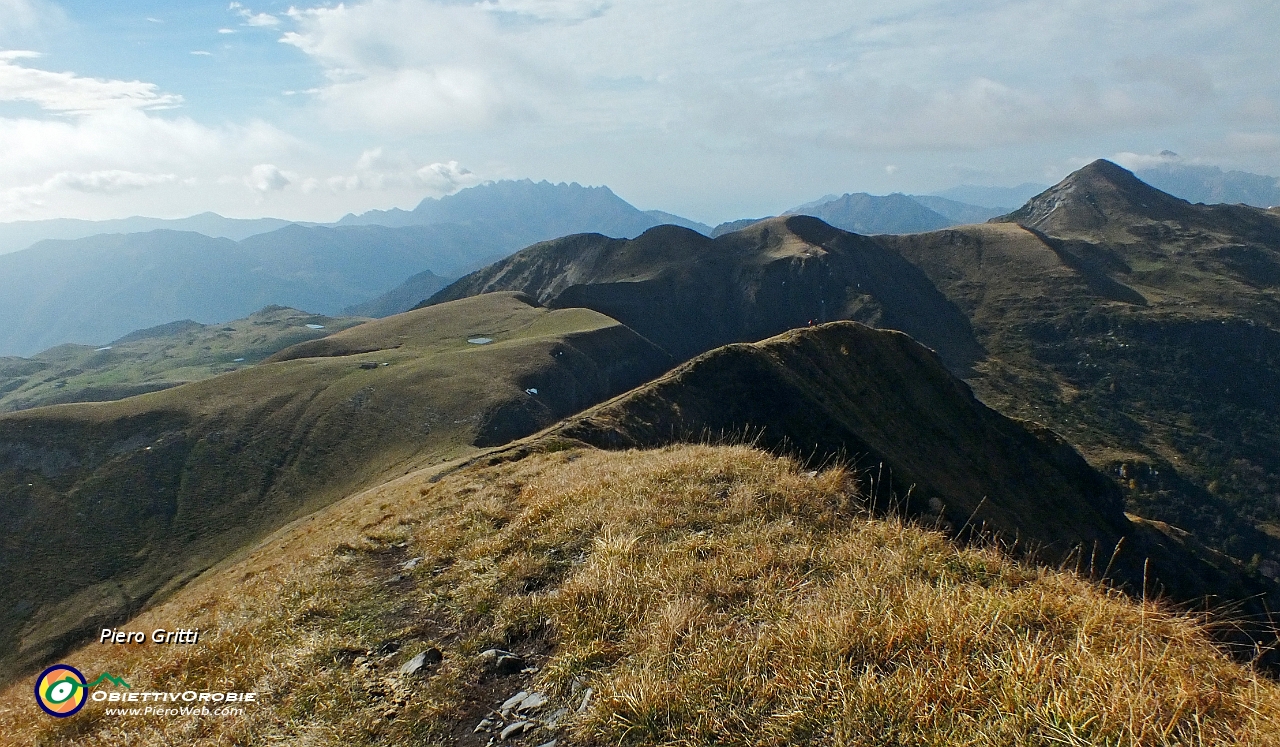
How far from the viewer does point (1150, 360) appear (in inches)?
5310

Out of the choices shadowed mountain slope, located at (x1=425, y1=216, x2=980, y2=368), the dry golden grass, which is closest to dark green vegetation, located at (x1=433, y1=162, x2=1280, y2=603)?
shadowed mountain slope, located at (x1=425, y1=216, x2=980, y2=368)

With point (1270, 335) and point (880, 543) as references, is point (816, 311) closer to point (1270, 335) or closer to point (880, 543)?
point (1270, 335)

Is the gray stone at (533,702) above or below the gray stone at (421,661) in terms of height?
above

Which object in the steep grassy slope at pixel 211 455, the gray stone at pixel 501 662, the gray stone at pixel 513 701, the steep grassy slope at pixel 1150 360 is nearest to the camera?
the gray stone at pixel 513 701

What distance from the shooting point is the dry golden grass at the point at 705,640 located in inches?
179

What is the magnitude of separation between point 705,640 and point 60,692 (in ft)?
28.1

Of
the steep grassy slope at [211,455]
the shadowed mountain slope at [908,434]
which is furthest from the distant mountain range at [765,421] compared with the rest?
the steep grassy slope at [211,455]

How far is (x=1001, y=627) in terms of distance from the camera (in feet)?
17.6

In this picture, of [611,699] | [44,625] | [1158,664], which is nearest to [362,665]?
[611,699]

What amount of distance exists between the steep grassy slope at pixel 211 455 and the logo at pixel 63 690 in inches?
2344

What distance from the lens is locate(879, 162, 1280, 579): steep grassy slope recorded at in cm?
10031

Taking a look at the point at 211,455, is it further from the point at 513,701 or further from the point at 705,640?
the point at 705,640

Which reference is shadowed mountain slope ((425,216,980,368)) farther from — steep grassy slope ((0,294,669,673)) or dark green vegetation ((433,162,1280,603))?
steep grassy slope ((0,294,669,673))

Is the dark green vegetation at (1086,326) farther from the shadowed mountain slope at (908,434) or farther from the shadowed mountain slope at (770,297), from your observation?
the shadowed mountain slope at (908,434)
